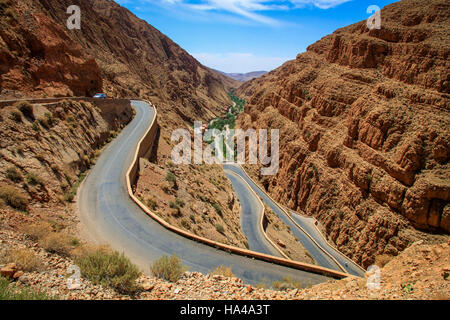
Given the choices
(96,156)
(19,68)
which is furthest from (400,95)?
(19,68)

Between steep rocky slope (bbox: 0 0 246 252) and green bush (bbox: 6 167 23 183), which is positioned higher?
steep rocky slope (bbox: 0 0 246 252)

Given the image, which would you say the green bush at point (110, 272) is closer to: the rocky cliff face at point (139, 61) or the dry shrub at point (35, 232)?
the dry shrub at point (35, 232)

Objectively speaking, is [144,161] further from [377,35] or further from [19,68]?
[377,35]

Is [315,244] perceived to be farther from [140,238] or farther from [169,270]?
[169,270]

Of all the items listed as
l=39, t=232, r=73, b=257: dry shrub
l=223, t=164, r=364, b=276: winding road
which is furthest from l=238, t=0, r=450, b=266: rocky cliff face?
l=39, t=232, r=73, b=257: dry shrub

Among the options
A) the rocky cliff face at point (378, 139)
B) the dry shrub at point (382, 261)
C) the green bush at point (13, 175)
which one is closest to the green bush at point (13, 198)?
the green bush at point (13, 175)

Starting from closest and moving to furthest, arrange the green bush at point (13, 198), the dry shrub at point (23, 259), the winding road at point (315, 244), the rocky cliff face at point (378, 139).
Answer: the dry shrub at point (23, 259) < the green bush at point (13, 198) < the rocky cliff face at point (378, 139) < the winding road at point (315, 244)

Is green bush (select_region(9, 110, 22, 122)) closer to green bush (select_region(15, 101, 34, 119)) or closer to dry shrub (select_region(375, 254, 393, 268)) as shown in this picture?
green bush (select_region(15, 101, 34, 119))
